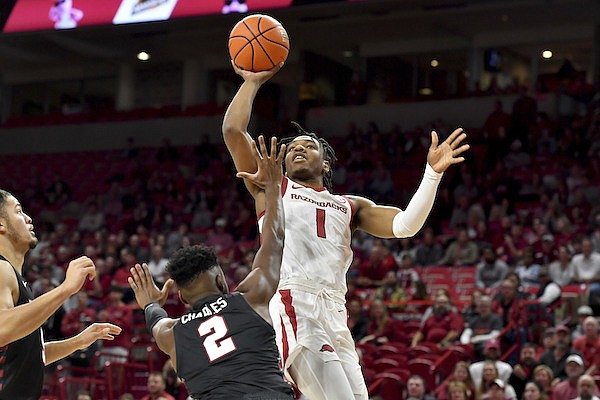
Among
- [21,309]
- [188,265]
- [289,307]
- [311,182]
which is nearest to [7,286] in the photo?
[21,309]

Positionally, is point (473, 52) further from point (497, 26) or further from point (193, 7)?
point (193, 7)

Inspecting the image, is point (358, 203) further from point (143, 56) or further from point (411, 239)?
point (143, 56)

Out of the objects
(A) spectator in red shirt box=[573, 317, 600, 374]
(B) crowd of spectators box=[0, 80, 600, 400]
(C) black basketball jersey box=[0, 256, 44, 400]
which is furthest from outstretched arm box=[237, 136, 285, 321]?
(A) spectator in red shirt box=[573, 317, 600, 374]

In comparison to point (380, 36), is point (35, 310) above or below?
below

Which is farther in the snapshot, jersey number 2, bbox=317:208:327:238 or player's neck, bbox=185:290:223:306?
jersey number 2, bbox=317:208:327:238

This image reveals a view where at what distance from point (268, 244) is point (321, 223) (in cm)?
118

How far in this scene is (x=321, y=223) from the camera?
242 inches

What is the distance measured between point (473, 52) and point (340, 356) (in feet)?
66.8

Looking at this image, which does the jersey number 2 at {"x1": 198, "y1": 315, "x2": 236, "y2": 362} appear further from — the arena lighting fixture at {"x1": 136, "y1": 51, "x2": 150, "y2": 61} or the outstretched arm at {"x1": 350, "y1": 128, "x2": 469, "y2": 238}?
the arena lighting fixture at {"x1": 136, "y1": 51, "x2": 150, "y2": 61}

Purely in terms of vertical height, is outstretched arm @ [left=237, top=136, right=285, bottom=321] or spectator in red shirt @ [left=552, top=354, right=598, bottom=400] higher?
outstretched arm @ [left=237, top=136, right=285, bottom=321]

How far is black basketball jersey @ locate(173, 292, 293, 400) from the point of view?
4.65 metres

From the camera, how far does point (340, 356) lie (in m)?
5.98

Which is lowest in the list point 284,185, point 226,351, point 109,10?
point 226,351

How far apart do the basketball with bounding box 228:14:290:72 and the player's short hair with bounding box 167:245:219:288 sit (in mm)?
1459
